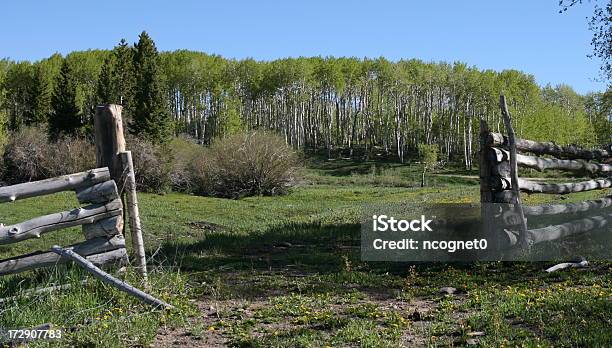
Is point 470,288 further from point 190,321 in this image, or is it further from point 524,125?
point 524,125

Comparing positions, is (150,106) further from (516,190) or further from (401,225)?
(516,190)

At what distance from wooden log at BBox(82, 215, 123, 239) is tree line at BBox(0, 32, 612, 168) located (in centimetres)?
6198

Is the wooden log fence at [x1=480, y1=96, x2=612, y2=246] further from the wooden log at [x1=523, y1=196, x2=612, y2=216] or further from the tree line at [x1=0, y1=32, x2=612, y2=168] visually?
the tree line at [x1=0, y1=32, x2=612, y2=168]

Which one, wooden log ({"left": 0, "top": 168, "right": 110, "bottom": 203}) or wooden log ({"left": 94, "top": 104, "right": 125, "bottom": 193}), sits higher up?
wooden log ({"left": 94, "top": 104, "right": 125, "bottom": 193})

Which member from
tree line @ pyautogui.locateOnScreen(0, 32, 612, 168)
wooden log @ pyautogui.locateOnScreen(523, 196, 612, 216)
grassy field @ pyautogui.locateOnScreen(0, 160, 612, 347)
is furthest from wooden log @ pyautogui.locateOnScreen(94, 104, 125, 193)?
tree line @ pyautogui.locateOnScreen(0, 32, 612, 168)

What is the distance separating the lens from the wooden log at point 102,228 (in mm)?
7117

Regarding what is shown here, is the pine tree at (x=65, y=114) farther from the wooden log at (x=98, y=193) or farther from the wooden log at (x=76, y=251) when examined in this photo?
the wooden log at (x=76, y=251)

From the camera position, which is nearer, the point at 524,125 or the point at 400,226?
the point at 400,226

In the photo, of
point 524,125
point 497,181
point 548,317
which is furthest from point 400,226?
point 524,125

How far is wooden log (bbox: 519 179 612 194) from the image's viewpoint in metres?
9.93

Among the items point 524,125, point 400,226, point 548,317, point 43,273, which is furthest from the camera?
point 524,125

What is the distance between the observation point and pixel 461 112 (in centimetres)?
7931

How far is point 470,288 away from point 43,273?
202 inches

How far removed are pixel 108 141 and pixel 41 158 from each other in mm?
43855
